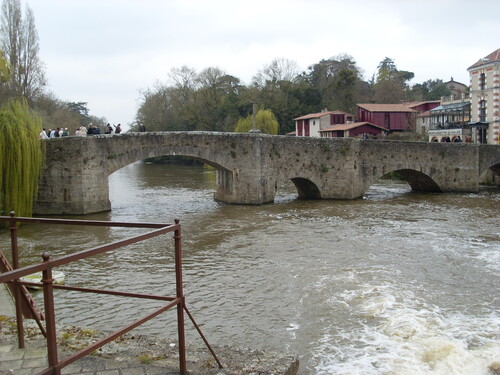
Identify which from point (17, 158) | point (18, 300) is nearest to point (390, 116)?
point (17, 158)

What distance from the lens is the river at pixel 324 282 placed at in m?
7.10

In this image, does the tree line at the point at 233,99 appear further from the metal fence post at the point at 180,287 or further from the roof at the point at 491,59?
the metal fence post at the point at 180,287

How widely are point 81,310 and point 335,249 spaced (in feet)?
22.4

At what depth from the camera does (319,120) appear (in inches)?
1893

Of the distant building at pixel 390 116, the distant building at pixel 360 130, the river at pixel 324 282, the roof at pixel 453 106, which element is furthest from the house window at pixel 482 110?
the river at pixel 324 282

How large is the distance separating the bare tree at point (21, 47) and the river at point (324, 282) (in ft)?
52.9

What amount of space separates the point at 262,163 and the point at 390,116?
2985 cm

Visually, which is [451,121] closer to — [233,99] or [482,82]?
[482,82]

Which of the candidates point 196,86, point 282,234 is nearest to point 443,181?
point 282,234

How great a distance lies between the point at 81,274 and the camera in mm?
10820

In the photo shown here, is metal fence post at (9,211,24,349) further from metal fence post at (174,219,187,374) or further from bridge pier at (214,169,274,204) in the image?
bridge pier at (214,169,274,204)

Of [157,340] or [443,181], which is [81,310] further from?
[443,181]

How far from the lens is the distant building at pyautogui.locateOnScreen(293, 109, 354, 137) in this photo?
48.2m

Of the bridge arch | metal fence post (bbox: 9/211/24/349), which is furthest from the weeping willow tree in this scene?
metal fence post (bbox: 9/211/24/349)
